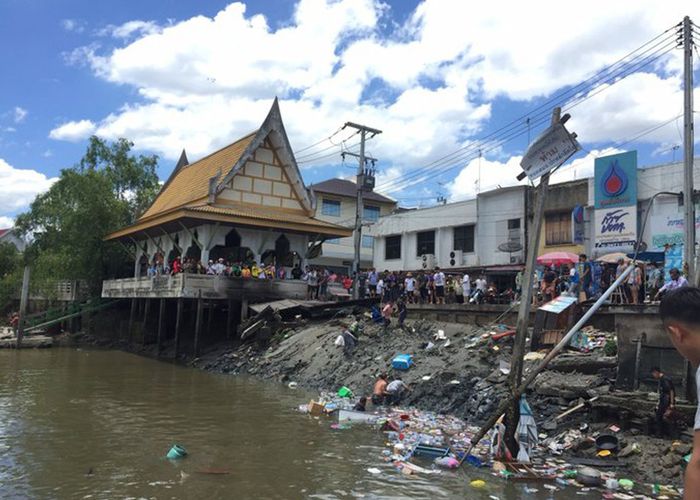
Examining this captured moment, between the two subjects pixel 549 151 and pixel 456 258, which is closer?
pixel 549 151

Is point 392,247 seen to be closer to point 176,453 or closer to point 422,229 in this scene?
point 422,229

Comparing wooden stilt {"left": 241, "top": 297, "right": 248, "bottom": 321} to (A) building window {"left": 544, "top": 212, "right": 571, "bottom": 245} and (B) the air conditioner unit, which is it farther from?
(A) building window {"left": 544, "top": 212, "right": 571, "bottom": 245}

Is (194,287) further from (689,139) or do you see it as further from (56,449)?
(689,139)

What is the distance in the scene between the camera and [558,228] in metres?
25.0

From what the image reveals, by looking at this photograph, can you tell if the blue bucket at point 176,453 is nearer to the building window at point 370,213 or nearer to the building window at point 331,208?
the building window at point 331,208

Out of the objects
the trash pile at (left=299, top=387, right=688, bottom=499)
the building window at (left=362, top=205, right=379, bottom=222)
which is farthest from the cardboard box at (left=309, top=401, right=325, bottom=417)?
the building window at (left=362, top=205, right=379, bottom=222)

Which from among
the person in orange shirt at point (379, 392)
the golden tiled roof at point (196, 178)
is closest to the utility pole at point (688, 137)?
the person in orange shirt at point (379, 392)

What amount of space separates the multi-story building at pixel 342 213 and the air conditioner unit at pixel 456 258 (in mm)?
12264

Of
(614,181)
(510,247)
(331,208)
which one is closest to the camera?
(614,181)

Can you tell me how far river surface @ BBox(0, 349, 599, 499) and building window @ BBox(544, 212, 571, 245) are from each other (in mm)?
14554

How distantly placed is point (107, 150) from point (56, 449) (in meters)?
30.3

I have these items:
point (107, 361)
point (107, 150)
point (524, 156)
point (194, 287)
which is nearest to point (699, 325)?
point (524, 156)

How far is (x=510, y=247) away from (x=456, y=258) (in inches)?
156

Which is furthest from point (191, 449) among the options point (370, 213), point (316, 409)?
point (370, 213)
